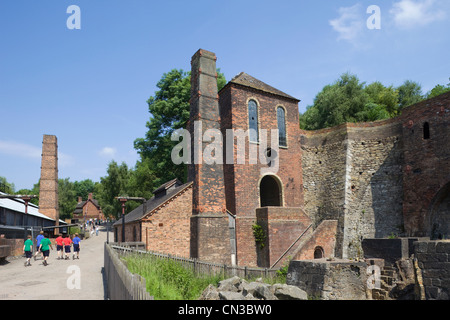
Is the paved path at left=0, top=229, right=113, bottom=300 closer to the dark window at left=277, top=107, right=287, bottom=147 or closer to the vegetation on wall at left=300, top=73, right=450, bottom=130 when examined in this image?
the dark window at left=277, top=107, right=287, bottom=147

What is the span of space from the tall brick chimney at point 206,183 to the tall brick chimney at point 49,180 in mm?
25553

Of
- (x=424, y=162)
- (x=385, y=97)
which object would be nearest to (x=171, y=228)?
(x=424, y=162)

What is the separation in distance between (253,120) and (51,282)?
14.1 m

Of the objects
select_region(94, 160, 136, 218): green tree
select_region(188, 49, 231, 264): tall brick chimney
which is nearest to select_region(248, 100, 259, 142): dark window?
select_region(188, 49, 231, 264): tall brick chimney

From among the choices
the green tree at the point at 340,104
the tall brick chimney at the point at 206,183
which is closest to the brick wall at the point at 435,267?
the tall brick chimney at the point at 206,183

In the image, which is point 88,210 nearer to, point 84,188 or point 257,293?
point 84,188

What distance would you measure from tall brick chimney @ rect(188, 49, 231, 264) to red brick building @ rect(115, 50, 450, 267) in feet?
0.18

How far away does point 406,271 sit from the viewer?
10.3m

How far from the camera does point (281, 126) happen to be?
21.7m

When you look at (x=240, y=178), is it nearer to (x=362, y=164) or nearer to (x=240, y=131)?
(x=240, y=131)

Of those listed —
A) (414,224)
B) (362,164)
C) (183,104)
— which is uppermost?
(183,104)

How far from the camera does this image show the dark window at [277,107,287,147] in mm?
21438

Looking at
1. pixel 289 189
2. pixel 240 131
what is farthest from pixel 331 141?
pixel 240 131
